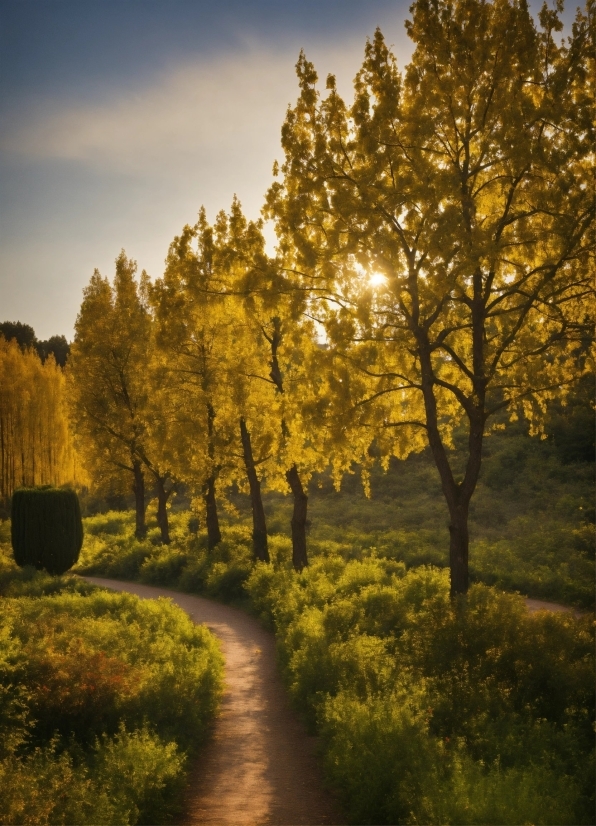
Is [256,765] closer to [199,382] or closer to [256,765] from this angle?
[256,765]

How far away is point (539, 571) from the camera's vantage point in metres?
21.5

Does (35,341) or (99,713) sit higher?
(35,341)

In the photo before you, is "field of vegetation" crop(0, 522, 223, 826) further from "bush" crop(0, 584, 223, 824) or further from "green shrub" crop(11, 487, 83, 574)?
"green shrub" crop(11, 487, 83, 574)

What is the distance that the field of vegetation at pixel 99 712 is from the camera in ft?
23.2

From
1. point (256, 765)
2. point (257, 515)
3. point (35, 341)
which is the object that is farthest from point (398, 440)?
point (35, 341)

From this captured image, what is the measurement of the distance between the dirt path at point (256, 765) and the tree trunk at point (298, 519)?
717cm

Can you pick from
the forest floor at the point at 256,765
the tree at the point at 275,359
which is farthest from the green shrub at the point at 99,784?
the tree at the point at 275,359

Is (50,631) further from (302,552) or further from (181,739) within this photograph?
(302,552)

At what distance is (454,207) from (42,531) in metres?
19.0

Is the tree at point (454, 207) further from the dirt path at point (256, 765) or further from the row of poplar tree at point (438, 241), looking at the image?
the dirt path at point (256, 765)

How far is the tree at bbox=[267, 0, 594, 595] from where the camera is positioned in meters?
11.8

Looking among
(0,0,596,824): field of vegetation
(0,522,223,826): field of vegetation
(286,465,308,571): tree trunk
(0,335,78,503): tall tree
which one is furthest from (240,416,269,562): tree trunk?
(0,335,78,503): tall tree

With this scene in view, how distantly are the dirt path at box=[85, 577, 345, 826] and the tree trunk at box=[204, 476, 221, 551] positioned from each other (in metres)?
13.3

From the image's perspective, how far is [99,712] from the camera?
971 centimetres
